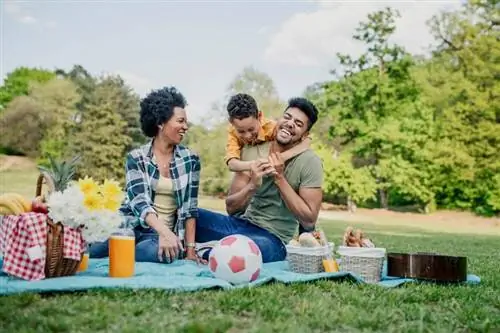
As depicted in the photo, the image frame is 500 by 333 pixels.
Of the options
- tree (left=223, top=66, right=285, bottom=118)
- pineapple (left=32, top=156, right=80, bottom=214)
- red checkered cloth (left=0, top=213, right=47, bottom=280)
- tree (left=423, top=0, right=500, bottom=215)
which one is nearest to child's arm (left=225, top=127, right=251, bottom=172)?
pineapple (left=32, top=156, right=80, bottom=214)

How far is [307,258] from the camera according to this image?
14.7 ft

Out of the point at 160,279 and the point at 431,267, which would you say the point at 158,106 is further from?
the point at 431,267

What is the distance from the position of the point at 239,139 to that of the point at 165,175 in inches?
27.3

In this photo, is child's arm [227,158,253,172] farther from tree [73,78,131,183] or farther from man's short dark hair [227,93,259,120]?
tree [73,78,131,183]

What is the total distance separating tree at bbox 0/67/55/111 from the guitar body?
157 ft

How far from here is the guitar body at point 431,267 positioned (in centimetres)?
438

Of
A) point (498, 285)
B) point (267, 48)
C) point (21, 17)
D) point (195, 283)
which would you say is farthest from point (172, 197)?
point (267, 48)

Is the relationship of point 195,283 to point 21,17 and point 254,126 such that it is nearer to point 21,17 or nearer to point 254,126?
point 254,126

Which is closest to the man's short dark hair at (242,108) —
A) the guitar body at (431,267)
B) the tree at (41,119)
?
the guitar body at (431,267)

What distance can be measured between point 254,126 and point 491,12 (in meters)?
24.7

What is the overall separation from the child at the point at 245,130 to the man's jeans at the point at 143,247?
851 millimetres

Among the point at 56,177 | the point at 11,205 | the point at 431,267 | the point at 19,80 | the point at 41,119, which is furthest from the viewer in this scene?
the point at 19,80

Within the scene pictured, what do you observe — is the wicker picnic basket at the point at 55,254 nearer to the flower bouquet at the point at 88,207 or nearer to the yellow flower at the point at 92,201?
the flower bouquet at the point at 88,207

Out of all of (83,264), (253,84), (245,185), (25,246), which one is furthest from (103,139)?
(25,246)
